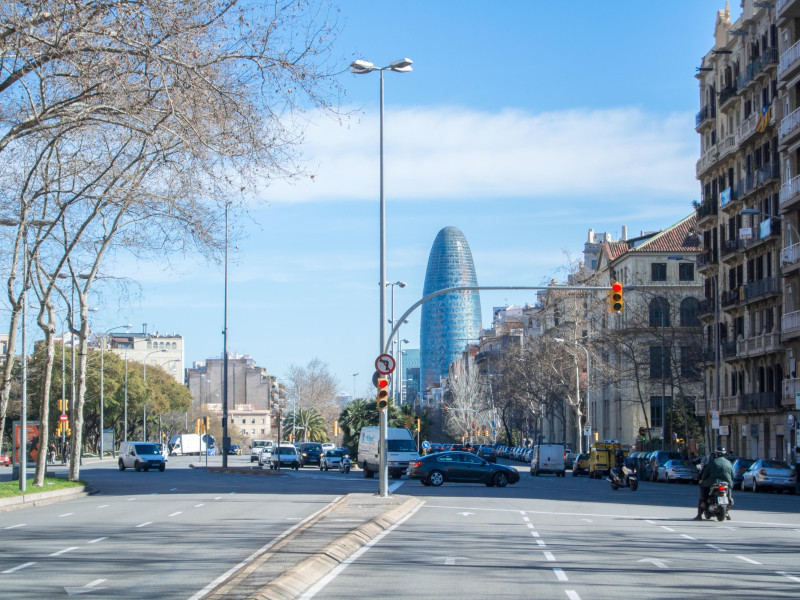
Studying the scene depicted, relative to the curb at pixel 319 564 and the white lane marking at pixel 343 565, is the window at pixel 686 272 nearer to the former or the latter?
the white lane marking at pixel 343 565

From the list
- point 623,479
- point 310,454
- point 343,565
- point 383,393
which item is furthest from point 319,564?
point 310,454

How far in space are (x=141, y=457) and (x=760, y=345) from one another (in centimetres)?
3420

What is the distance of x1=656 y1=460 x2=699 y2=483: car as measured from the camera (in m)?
51.3

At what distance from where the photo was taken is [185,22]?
15820 millimetres

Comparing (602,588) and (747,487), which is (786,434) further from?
(602,588)

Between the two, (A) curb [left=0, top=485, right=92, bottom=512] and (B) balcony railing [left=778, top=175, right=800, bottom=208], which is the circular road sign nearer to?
(A) curb [left=0, top=485, right=92, bottom=512]

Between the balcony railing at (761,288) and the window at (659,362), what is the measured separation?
5.95 metres

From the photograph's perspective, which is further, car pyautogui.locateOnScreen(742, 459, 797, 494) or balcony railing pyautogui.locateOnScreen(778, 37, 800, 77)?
balcony railing pyautogui.locateOnScreen(778, 37, 800, 77)

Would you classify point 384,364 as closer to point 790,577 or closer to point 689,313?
point 790,577

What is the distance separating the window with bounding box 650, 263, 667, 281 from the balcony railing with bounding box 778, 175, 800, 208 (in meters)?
34.3

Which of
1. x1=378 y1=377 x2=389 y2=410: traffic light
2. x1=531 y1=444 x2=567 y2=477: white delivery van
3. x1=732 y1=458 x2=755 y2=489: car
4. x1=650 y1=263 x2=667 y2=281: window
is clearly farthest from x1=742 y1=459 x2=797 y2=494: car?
x1=650 y1=263 x2=667 y2=281: window

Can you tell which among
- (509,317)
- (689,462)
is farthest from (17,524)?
(509,317)

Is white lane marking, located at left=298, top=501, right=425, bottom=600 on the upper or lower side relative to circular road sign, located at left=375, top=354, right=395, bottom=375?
lower

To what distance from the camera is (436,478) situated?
41.0 metres
